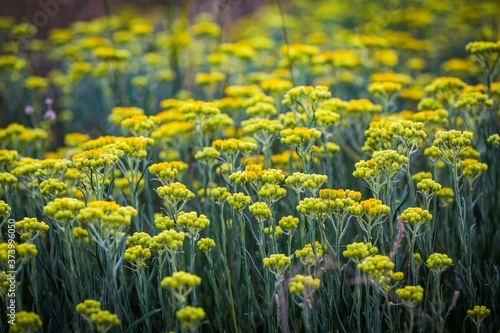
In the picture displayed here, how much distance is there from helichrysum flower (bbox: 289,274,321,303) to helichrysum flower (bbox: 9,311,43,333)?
1.10 meters

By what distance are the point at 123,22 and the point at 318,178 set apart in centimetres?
723

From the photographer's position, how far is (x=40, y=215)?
340cm

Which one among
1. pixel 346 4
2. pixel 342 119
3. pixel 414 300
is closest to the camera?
pixel 414 300

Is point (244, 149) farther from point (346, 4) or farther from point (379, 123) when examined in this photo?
point (346, 4)

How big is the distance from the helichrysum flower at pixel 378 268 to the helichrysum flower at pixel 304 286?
225 mm

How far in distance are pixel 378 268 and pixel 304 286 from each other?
35 centimetres

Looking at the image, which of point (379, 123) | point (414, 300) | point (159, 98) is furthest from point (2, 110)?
point (414, 300)

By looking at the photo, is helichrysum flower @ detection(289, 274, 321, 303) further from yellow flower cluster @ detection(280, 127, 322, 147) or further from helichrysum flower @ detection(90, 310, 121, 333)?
yellow flower cluster @ detection(280, 127, 322, 147)

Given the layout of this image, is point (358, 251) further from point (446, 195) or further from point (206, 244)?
point (446, 195)

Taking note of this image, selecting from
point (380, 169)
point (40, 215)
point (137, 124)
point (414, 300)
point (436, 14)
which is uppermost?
point (436, 14)

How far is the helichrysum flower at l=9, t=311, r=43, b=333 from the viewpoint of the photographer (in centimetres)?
210

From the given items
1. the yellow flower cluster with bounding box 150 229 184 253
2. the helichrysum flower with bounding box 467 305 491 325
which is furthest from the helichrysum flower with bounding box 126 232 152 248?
the helichrysum flower with bounding box 467 305 491 325

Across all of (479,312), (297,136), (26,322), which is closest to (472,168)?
(479,312)

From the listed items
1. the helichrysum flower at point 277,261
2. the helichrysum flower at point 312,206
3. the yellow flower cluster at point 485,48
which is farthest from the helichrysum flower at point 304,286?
the yellow flower cluster at point 485,48
